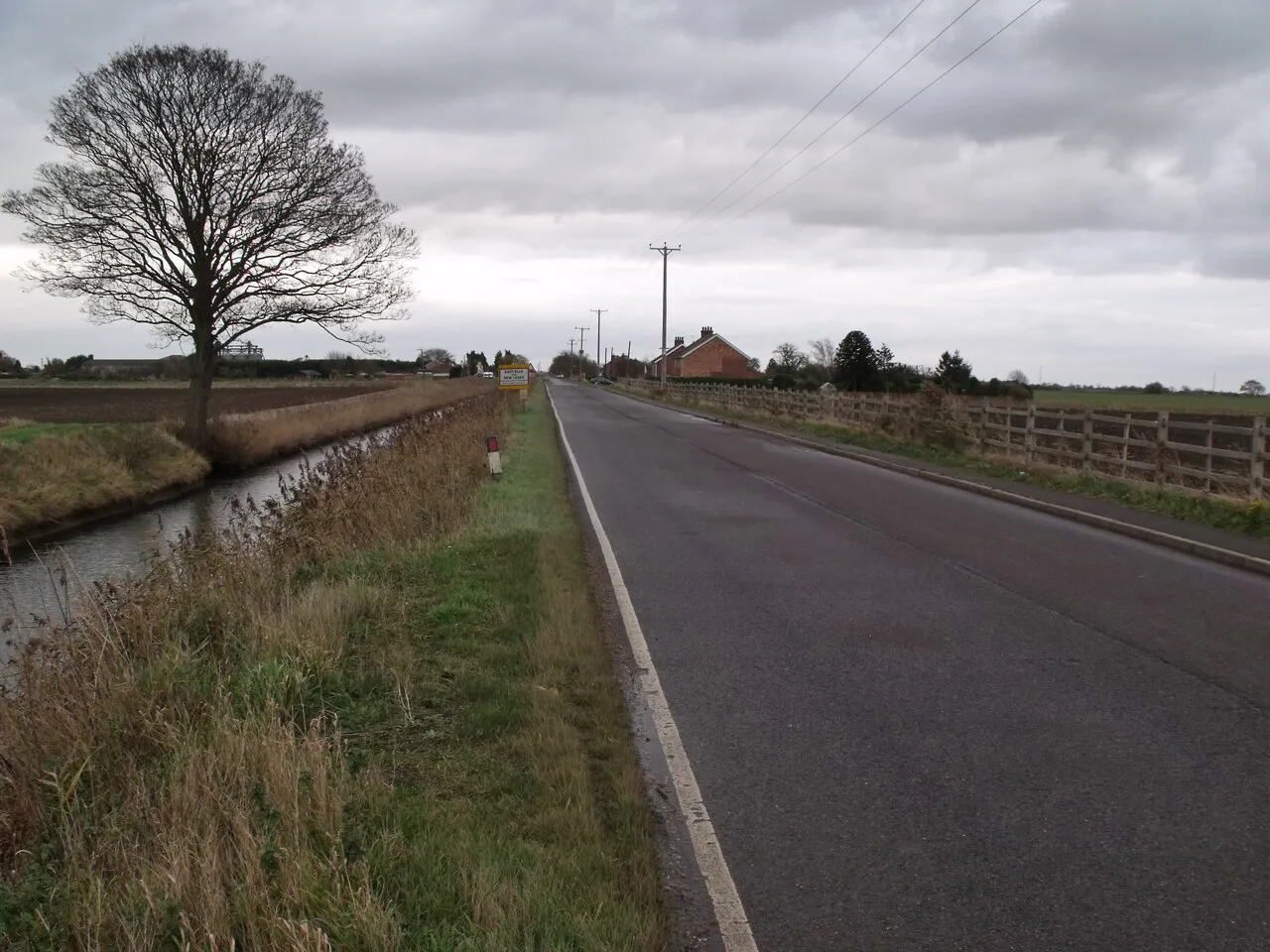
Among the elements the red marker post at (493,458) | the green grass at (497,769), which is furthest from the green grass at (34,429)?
the green grass at (497,769)

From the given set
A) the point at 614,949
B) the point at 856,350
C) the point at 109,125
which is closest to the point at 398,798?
the point at 614,949

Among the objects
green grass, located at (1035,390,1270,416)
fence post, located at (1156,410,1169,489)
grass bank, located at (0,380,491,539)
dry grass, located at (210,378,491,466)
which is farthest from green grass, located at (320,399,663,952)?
dry grass, located at (210,378,491,466)

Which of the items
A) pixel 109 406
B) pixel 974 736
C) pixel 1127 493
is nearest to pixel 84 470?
pixel 1127 493

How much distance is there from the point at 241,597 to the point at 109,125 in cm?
2323

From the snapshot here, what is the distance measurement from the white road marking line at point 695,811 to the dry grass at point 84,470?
560 inches

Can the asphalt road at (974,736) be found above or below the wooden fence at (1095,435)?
below

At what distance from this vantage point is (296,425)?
34.4 meters

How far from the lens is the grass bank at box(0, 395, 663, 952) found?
3346 millimetres

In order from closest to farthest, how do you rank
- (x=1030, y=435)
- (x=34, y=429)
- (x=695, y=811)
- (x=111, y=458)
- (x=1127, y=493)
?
(x=695, y=811) < (x=1127, y=493) < (x=1030, y=435) < (x=111, y=458) < (x=34, y=429)

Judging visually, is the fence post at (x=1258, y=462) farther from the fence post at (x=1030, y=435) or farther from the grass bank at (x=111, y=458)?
the grass bank at (x=111, y=458)

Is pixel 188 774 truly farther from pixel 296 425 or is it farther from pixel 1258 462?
pixel 296 425

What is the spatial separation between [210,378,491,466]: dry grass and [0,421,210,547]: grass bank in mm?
1941

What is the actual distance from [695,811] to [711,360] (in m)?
122

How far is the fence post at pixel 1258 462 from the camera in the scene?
1362 cm
